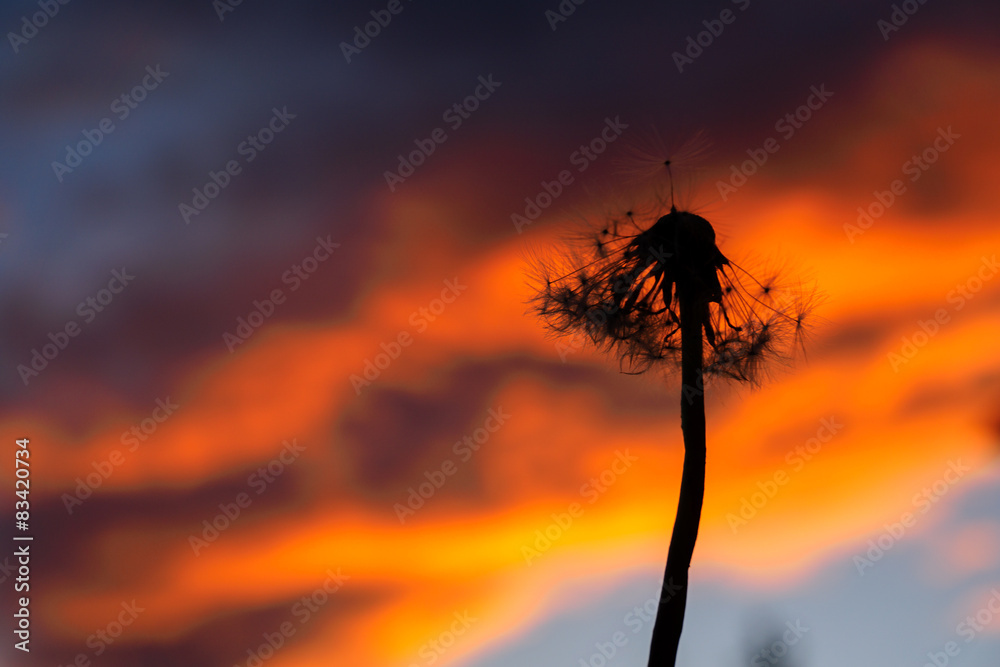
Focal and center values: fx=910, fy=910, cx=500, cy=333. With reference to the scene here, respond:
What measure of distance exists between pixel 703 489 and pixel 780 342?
9.61 ft

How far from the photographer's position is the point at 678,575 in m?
14.2

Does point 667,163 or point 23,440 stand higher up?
point 667,163

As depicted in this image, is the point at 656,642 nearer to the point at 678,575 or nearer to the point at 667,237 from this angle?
the point at 678,575

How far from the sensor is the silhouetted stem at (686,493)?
14.0 metres

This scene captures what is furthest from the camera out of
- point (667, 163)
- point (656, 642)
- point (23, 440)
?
point (23, 440)

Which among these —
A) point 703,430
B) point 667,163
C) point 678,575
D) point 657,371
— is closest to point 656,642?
point 678,575

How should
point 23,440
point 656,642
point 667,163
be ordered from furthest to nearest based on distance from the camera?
point 23,440
point 667,163
point 656,642

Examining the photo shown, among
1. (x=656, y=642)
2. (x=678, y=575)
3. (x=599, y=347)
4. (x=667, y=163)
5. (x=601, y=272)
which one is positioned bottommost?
(x=656, y=642)

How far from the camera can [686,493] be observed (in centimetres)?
1459

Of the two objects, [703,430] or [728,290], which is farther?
[728,290]

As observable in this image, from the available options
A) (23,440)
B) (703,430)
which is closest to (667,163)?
(703,430)

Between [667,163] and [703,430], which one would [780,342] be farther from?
[667,163]

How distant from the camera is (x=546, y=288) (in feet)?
52.5

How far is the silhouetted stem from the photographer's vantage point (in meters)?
14.0
